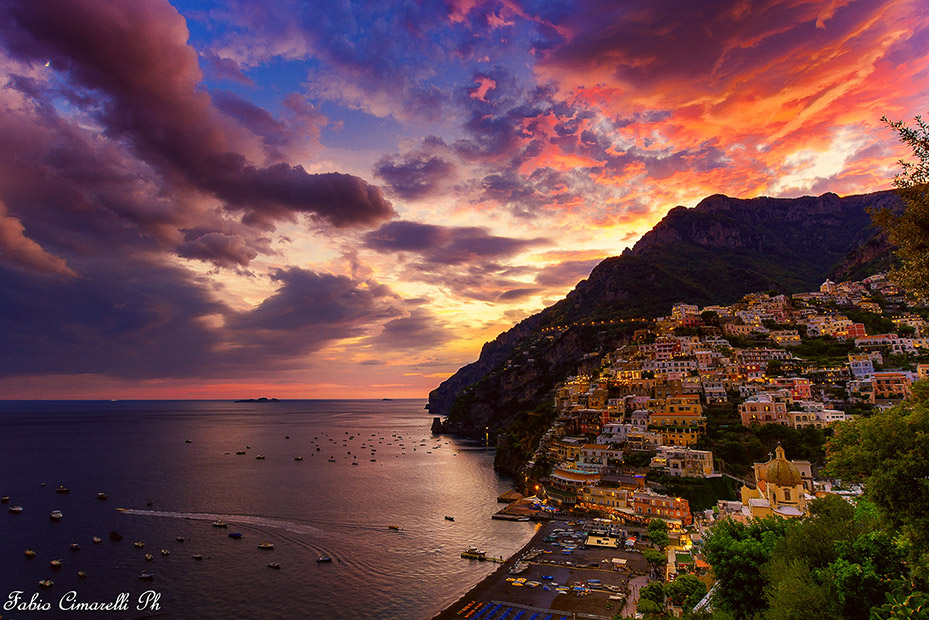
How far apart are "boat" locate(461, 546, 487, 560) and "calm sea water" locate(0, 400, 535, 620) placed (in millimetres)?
1389

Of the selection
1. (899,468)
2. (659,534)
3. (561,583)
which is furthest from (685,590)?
(899,468)

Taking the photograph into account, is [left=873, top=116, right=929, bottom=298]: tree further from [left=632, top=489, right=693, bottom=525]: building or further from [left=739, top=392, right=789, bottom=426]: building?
[left=739, top=392, right=789, bottom=426]: building

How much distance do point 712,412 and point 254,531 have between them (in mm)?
86829

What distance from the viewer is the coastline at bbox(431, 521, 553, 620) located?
4362cm

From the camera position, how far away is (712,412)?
89500 mm

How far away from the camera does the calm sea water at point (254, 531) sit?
154ft

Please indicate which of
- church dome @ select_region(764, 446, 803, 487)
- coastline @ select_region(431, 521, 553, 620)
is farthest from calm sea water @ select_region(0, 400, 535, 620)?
church dome @ select_region(764, 446, 803, 487)

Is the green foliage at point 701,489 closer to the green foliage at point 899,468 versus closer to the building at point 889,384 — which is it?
the building at point 889,384

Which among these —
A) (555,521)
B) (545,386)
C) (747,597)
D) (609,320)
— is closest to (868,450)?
(747,597)

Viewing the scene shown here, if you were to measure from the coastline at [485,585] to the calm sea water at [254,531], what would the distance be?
1.34 metres

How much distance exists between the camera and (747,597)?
25688 millimetres

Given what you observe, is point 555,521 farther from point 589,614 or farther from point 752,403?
point 752,403

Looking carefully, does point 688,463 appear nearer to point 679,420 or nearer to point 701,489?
point 701,489

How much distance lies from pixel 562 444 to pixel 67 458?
13972 centimetres
